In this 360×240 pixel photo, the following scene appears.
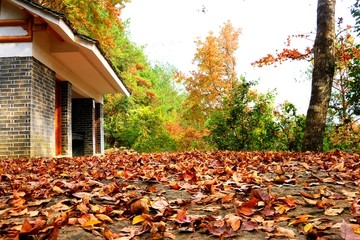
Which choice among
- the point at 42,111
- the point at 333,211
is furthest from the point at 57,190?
the point at 42,111

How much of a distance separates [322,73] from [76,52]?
5.88 meters

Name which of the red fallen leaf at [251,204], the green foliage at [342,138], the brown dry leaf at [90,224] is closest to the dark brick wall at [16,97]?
the brown dry leaf at [90,224]

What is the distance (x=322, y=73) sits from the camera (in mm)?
7254

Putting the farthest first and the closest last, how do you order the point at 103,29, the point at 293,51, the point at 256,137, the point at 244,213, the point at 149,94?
the point at 149,94 < the point at 103,29 < the point at 293,51 < the point at 256,137 < the point at 244,213

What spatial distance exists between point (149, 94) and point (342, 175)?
81.4 ft

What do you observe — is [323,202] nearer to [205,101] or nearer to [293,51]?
[293,51]

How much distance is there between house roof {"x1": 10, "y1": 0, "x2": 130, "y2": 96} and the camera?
7.00 m

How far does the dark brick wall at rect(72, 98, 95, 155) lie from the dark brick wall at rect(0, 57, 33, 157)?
616 cm

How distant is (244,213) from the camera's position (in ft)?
6.41

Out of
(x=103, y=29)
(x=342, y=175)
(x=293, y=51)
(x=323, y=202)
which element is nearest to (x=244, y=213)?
(x=323, y=202)

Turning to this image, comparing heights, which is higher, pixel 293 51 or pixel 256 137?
pixel 293 51

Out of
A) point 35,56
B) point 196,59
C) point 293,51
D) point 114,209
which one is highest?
point 196,59

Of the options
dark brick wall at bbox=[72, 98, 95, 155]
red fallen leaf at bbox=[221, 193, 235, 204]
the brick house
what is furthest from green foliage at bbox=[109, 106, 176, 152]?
red fallen leaf at bbox=[221, 193, 235, 204]

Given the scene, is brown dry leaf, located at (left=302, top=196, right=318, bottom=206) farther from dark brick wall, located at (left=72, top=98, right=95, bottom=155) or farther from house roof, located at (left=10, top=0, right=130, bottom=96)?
dark brick wall, located at (left=72, top=98, right=95, bottom=155)
